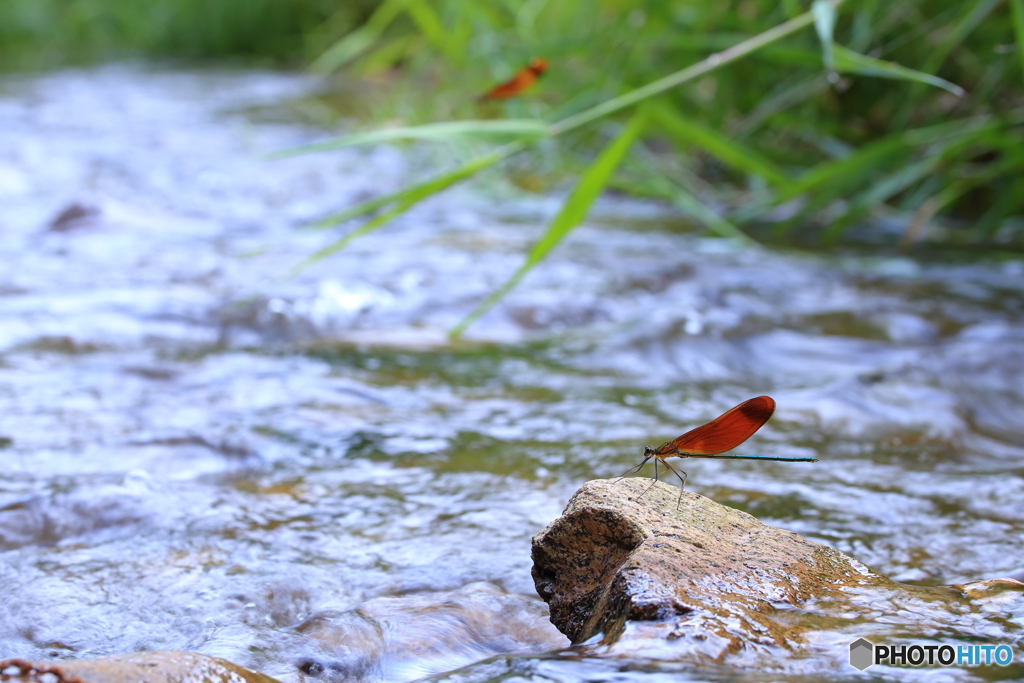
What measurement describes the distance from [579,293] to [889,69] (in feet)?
3.48

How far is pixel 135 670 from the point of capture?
0.83 meters

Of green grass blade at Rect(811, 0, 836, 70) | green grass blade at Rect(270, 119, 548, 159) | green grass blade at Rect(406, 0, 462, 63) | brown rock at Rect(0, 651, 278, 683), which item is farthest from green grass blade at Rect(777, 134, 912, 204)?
brown rock at Rect(0, 651, 278, 683)

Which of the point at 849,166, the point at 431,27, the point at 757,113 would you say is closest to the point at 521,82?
the point at 849,166

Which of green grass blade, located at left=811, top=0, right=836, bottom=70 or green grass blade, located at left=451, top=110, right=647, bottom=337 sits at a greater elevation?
green grass blade, located at left=811, top=0, right=836, bottom=70

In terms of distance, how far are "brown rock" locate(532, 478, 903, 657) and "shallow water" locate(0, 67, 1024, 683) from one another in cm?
4

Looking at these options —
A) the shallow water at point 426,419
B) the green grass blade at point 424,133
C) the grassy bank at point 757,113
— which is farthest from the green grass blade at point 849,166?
the green grass blade at point 424,133

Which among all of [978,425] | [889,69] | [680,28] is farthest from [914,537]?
[680,28]

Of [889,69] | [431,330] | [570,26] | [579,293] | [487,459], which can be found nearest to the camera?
[487,459]

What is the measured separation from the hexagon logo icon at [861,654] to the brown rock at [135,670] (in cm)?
52

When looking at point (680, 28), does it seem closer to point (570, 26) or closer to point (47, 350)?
point (570, 26)

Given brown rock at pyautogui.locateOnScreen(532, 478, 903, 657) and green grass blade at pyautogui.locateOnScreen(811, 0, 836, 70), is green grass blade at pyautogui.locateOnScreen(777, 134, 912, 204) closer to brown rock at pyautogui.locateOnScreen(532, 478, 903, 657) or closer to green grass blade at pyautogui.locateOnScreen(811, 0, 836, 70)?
green grass blade at pyautogui.locateOnScreen(811, 0, 836, 70)

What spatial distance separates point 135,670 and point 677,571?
465mm

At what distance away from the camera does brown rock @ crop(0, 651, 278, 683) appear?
79cm

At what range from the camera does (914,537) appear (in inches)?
51.2
